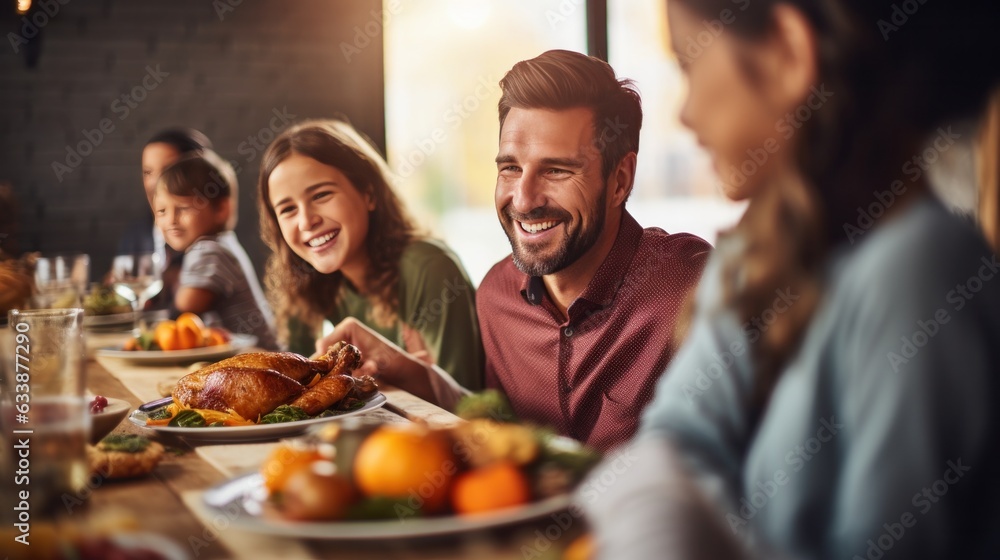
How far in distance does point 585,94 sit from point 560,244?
349mm

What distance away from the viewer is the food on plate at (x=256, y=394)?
1523mm

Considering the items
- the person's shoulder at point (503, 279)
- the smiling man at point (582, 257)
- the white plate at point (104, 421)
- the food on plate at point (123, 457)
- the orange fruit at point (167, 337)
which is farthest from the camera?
the orange fruit at point (167, 337)

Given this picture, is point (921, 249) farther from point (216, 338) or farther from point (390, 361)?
point (216, 338)

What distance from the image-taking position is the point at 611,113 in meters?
2.28

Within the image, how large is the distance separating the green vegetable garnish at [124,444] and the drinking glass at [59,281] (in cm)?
150

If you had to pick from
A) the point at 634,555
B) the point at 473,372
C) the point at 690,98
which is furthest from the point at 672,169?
the point at 634,555

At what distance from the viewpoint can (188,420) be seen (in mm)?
1513

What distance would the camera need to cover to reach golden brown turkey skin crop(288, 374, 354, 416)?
5.08 ft

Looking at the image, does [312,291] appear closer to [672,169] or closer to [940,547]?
[940,547]

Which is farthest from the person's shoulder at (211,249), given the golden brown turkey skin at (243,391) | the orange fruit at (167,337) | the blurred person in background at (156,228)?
the golden brown turkey skin at (243,391)

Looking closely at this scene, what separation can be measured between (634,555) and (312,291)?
2.18 meters

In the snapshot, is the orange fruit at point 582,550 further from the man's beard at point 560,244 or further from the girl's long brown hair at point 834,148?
the man's beard at point 560,244

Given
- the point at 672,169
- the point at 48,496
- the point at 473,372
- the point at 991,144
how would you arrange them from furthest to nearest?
1. the point at 672,169
2. the point at 473,372
3. the point at 991,144
4. the point at 48,496

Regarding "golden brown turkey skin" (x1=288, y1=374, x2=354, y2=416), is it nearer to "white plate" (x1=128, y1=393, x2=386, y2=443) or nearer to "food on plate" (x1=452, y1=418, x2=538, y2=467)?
"white plate" (x1=128, y1=393, x2=386, y2=443)
